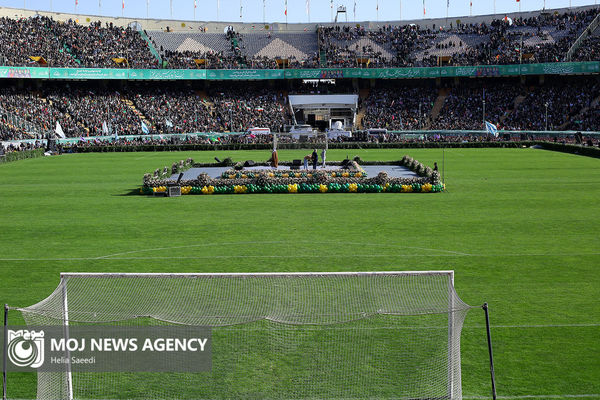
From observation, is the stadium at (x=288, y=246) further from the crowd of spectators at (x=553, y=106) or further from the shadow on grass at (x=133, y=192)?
the crowd of spectators at (x=553, y=106)

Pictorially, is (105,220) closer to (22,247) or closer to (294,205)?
(22,247)

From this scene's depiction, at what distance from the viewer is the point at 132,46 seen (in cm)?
10256

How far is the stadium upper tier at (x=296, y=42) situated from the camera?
92.8 m

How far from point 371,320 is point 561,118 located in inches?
3188

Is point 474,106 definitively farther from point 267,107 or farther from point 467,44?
point 267,107

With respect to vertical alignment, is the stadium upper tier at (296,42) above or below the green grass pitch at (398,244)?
above

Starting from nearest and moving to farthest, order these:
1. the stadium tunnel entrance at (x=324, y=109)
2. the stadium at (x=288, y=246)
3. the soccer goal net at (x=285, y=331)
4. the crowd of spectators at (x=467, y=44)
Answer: the soccer goal net at (x=285, y=331) → the stadium at (x=288, y=246) → the crowd of spectators at (x=467, y=44) → the stadium tunnel entrance at (x=324, y=109)

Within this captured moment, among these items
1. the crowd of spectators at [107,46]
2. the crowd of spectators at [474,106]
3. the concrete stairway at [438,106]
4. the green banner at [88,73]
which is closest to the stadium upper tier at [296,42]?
the crowd of spectators at [107,46]

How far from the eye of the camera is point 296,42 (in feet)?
375

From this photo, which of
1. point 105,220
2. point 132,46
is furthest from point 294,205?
point 132,46

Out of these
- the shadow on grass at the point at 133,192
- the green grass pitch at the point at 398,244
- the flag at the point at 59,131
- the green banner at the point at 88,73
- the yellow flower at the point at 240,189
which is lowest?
the green grass pitch at the point at 398,244

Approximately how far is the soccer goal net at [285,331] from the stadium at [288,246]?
0.19ft

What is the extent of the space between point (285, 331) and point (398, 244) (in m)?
9.86

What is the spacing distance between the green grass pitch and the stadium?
104mm
